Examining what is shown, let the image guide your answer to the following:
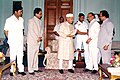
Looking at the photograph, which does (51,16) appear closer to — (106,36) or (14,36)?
(14,36)

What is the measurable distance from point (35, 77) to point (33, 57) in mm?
720

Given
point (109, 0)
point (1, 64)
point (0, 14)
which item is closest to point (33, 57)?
point (1, 64)

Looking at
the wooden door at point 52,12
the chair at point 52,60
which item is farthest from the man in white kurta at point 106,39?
the wooden door at point 52,12

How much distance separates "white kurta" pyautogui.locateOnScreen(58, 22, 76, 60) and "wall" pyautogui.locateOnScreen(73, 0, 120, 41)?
10.3 feet

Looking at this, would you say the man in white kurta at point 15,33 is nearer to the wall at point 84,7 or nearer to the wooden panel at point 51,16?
the wall at point 84,7

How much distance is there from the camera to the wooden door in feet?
32.6

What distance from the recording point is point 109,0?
987 cm

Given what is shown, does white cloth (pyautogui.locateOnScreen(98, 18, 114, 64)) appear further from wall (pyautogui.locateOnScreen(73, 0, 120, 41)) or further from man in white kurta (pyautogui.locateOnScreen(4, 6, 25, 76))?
wall (pyautogui.locateOnScreen(73, 0, 120, 41))

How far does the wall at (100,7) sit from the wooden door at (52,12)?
278 mm

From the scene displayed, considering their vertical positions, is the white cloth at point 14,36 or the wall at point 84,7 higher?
the wall at point 84,7

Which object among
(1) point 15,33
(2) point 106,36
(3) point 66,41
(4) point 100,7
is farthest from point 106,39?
(4) point 100,7

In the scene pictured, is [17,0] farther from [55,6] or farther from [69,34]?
[69,34]

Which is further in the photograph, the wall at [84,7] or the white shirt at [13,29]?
the wall at [84,7]

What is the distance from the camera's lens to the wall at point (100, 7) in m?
9.86
